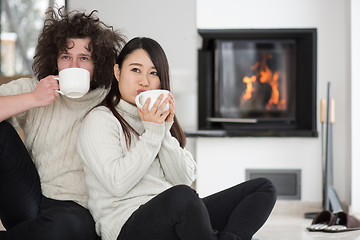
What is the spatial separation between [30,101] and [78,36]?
32cm

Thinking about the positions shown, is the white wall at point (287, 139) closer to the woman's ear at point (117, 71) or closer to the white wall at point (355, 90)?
the white wall at point (355, 90)

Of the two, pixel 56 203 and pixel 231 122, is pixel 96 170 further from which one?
pixel 231 122

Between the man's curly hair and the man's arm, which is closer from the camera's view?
the man's arm

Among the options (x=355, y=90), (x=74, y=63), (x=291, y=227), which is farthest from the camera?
(x=355, y=90)

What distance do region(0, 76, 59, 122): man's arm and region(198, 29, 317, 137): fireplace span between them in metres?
1.91

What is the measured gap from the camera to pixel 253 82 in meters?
3.40

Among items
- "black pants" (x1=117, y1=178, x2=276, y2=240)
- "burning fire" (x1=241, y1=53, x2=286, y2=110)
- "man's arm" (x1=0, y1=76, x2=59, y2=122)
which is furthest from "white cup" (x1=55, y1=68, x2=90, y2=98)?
"burning fire" (x1=241, y1=53, x2=286, y2=110)

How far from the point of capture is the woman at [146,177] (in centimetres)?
137

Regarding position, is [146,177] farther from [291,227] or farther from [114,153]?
[291,227]

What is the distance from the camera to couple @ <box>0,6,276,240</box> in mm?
1410

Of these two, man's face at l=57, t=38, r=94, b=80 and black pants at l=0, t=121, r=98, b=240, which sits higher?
man's face at l=57, t=38, r=94, b=80

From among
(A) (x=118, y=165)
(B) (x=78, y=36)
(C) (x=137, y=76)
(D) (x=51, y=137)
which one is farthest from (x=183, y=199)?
(B) (x=78, y=36)

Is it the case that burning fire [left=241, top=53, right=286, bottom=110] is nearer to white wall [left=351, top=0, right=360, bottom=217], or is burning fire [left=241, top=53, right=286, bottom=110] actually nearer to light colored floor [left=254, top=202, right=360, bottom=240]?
white wall [left=351, top=0, right=360, bottom=217]

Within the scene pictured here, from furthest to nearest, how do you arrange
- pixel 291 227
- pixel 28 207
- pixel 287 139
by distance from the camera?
pixel 287 139 < pixel 291 227 < pixel 28 207
